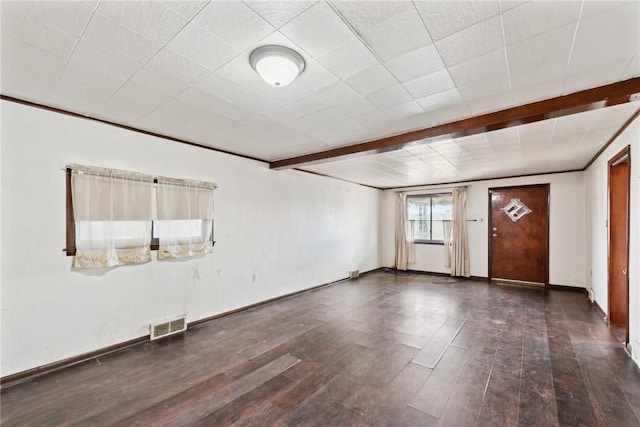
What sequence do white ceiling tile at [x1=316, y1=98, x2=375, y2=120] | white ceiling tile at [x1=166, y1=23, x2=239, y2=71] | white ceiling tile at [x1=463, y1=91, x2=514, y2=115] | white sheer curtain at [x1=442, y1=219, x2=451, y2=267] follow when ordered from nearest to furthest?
white ceiling tile at [x1=166, y1=23, x2=239, y2=71] → white ceiling tile at [x1=463, y1=91, x2=514, y2=115] → white ceiling tile at [x1=316, y1=98, x2=375, y2=120] → white sheer curtain at [x1=442, y1=219, x2=451, y2=267]

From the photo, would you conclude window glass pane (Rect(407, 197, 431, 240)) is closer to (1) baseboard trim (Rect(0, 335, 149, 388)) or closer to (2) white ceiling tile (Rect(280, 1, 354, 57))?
(2) white ceiling tile (Rect(280, 1, 354, 57))

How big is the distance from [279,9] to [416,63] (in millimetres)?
983

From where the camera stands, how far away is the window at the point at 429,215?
7.14m

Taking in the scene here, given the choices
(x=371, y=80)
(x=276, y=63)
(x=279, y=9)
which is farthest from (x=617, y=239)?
(x=279, y=9)

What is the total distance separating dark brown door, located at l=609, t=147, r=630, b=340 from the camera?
344 centimetres

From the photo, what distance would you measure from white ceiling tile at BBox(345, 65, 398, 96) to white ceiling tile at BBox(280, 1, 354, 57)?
382mm

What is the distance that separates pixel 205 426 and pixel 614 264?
492 cm

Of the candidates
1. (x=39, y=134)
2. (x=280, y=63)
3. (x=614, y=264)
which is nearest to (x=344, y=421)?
(x=280, y=63)

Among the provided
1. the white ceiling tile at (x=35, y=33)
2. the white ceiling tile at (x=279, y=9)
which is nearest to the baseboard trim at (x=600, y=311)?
the white ceiling tile at (x=279, y=9)

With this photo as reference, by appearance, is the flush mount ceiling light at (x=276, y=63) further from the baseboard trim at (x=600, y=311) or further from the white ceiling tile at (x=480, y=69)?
the baseboard trim at (x=600, y=311)

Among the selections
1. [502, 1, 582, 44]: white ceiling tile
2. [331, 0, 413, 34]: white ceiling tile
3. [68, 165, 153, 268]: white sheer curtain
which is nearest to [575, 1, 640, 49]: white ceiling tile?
[502, 1, 582, 44]: white ceiling tile

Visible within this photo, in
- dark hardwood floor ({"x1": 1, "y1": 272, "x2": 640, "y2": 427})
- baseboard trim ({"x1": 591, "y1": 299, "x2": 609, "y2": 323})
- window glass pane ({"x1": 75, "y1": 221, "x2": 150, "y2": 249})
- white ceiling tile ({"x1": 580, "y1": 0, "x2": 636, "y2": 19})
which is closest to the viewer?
white ceiling tile ({"x1": 580, "y1": 0, "x2": 636, "y2": 19})

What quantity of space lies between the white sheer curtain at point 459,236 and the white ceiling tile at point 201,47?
6351 mm

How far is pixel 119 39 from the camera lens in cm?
164
